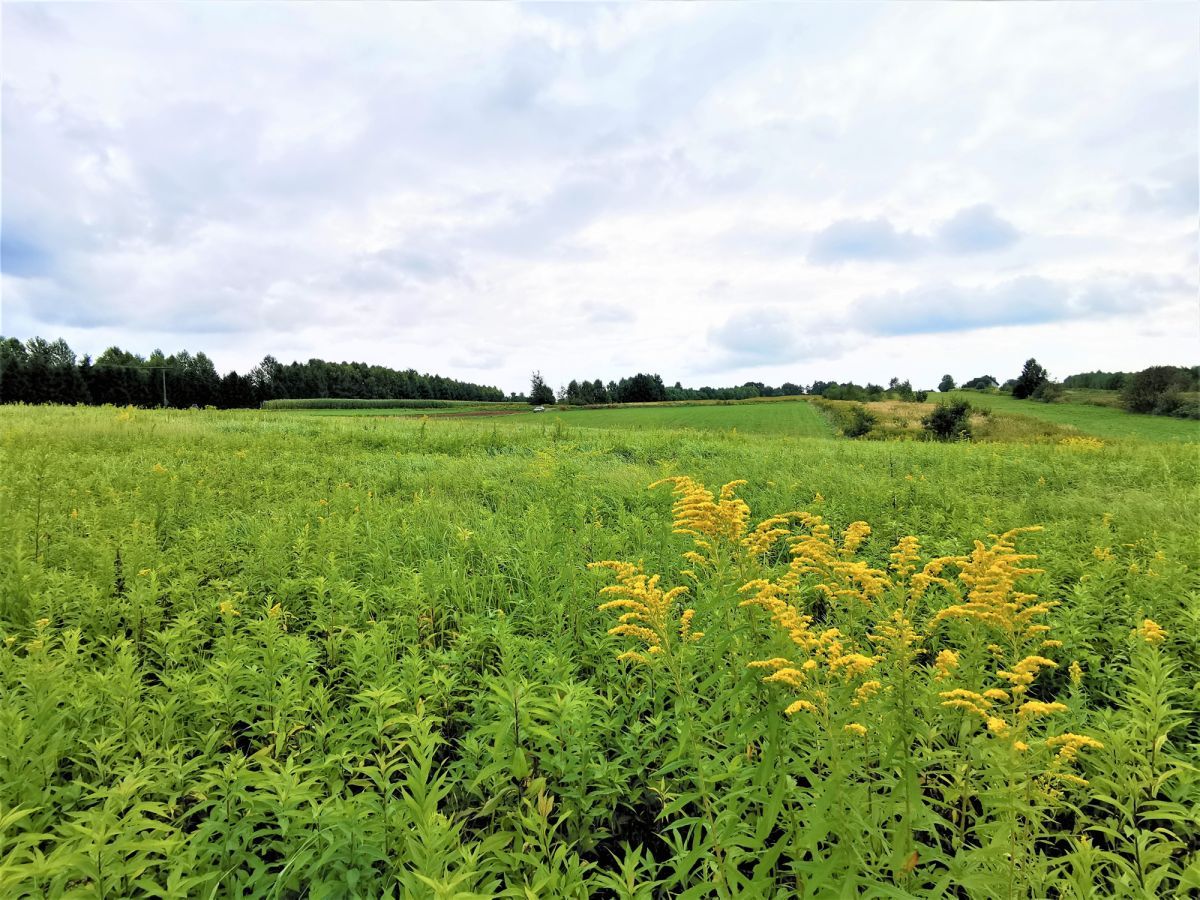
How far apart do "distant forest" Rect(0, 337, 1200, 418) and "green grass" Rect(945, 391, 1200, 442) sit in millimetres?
2981

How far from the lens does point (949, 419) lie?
43969 mm

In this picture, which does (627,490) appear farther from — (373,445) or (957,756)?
(373,445)

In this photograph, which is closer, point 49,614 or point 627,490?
point 49,614

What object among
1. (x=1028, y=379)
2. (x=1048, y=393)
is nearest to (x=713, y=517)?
(x=1048, y=393)

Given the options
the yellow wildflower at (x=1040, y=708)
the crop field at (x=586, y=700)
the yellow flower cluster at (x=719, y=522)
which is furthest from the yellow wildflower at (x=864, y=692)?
the yellow flower cluster at (x=719, y=522)

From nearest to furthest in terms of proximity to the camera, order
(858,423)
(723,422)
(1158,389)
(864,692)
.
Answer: (864,692) < (858,423) < (723,422) < (1158,389)

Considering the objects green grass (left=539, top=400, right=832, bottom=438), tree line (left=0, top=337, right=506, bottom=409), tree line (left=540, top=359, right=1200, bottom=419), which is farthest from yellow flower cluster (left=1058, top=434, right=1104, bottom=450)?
tree line (left=0, top=337, right=506, bottom=409)

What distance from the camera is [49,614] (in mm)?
4105

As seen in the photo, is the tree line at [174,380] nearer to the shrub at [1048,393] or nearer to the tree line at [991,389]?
the tree line at [991,389]

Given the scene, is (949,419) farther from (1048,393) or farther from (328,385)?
(328,385)

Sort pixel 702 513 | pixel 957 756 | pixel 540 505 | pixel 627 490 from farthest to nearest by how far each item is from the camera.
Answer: pixel 627 490 → pixel 540 505 → pixel 702 513 → pixel 957 756

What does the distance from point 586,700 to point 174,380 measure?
364ft

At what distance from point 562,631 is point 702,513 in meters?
2.27

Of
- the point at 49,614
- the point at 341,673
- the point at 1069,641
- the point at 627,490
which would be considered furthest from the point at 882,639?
the point at 627,490
